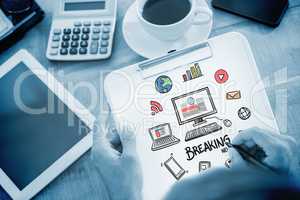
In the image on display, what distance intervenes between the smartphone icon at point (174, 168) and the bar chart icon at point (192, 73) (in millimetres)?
114

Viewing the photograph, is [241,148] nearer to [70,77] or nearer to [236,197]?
[236,197]

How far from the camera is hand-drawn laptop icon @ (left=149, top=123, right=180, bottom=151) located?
596 mm

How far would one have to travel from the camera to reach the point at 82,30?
0.68 metres

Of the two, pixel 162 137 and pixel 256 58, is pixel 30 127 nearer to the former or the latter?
pixel 162 137

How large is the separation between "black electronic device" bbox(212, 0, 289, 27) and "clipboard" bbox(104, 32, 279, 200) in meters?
0.05

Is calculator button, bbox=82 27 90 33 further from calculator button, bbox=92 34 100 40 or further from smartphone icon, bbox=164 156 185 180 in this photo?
smartphone icon, bbox=164 156 185 180

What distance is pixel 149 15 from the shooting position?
2.04 feet

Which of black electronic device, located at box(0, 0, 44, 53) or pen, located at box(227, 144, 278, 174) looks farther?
black electronic device, located at box(0, 0, 44, 53)

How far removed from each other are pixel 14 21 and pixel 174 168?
0.34m

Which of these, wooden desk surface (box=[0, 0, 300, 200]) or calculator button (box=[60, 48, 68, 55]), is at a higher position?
calculator button (box=[60, 48, 68, 55])

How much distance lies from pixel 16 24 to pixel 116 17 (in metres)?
0.15

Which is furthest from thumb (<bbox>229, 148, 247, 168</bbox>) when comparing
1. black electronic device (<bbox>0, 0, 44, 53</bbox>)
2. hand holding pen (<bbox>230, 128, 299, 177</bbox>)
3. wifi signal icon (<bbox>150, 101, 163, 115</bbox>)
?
black electronic device (<bbox>0, 0, 44, 53</bbox>)

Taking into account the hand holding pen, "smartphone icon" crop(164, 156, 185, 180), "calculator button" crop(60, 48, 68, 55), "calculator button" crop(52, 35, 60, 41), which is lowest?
the hand holding pen

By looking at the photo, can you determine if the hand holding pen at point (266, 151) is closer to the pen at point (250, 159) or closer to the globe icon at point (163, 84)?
the pen at point (250, 159)
